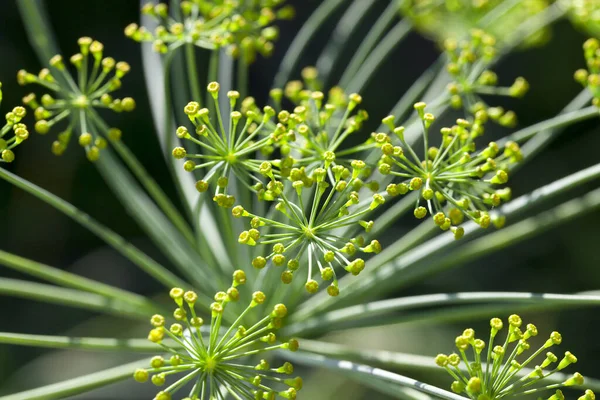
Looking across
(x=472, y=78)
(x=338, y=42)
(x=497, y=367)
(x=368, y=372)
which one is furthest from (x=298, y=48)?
(x=497, y=367)

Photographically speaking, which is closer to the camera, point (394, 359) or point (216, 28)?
point (394, 359)

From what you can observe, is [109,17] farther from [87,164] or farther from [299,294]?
[299,294]

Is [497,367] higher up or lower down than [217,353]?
lower down

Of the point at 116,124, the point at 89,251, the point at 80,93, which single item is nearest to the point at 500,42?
the point at 80,93

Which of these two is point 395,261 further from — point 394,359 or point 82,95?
point 82,95

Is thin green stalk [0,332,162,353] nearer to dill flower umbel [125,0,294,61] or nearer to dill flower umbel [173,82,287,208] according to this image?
dill flower umbel [173,82,287,208]
